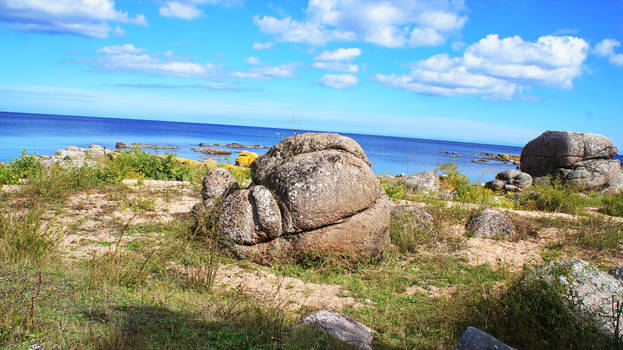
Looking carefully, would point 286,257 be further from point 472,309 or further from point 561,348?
point 561,348

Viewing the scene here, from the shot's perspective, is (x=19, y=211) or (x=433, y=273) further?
(x=19, y=211)

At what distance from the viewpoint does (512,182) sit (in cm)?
2320

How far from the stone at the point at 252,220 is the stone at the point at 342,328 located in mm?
2680

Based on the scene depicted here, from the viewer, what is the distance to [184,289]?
5.69 metres

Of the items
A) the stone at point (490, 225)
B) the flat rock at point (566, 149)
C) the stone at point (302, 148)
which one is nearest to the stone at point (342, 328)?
the stone at point (302, 148)

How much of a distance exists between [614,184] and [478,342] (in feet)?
71.5

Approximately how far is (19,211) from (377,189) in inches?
302

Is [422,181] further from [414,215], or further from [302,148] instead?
[302,148]

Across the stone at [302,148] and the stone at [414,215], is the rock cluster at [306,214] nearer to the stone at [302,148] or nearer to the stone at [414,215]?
the stone at [302,148]

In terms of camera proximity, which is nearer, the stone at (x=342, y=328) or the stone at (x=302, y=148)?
Result: the stone at (x=342, y=328)

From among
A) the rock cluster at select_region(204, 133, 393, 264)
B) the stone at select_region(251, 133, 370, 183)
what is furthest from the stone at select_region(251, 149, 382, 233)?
the stone at select_region(251, 133, 370, 183)

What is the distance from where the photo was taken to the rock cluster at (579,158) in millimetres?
20984

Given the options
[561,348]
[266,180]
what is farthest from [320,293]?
[561,348]

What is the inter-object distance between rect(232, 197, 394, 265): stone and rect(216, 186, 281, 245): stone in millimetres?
171
